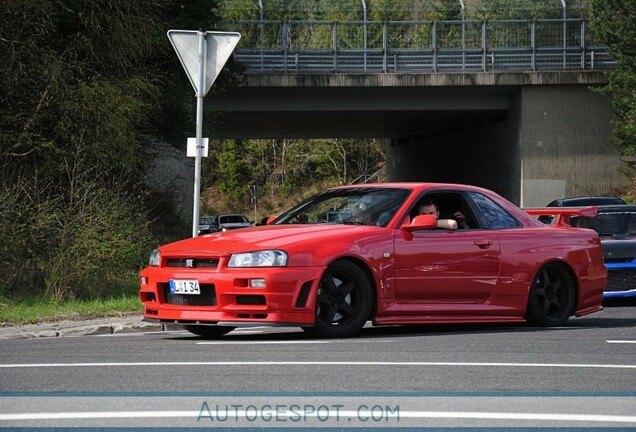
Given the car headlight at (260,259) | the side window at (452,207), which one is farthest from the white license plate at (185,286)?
the side window at (452,207)

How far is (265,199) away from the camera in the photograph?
347 feet

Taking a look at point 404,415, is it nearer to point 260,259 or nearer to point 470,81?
point 260,259

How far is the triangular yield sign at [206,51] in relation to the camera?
17.1 m

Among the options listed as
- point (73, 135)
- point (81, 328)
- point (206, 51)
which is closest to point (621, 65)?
point (73, 135)

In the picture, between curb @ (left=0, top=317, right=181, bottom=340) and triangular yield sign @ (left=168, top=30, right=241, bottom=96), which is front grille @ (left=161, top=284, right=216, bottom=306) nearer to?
curb @ (left=0, top=317, right=181, bottom=340)

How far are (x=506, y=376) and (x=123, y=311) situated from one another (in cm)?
802

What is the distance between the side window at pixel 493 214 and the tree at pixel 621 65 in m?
38.8

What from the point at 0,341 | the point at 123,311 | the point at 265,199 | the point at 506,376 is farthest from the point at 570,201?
the point at 265,199

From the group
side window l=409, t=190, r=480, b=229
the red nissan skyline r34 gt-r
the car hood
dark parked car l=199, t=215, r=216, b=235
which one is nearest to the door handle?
the red nissan skyline r34 gt-r

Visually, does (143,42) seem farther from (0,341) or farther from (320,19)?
(320,19)

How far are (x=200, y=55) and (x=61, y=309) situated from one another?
135 inches

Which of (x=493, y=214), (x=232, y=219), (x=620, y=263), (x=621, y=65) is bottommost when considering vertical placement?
(x=620, y=263)

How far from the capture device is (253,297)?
39.8ft

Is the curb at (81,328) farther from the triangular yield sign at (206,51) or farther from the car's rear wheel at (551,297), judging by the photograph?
the car's rear wheel at (551,297)
